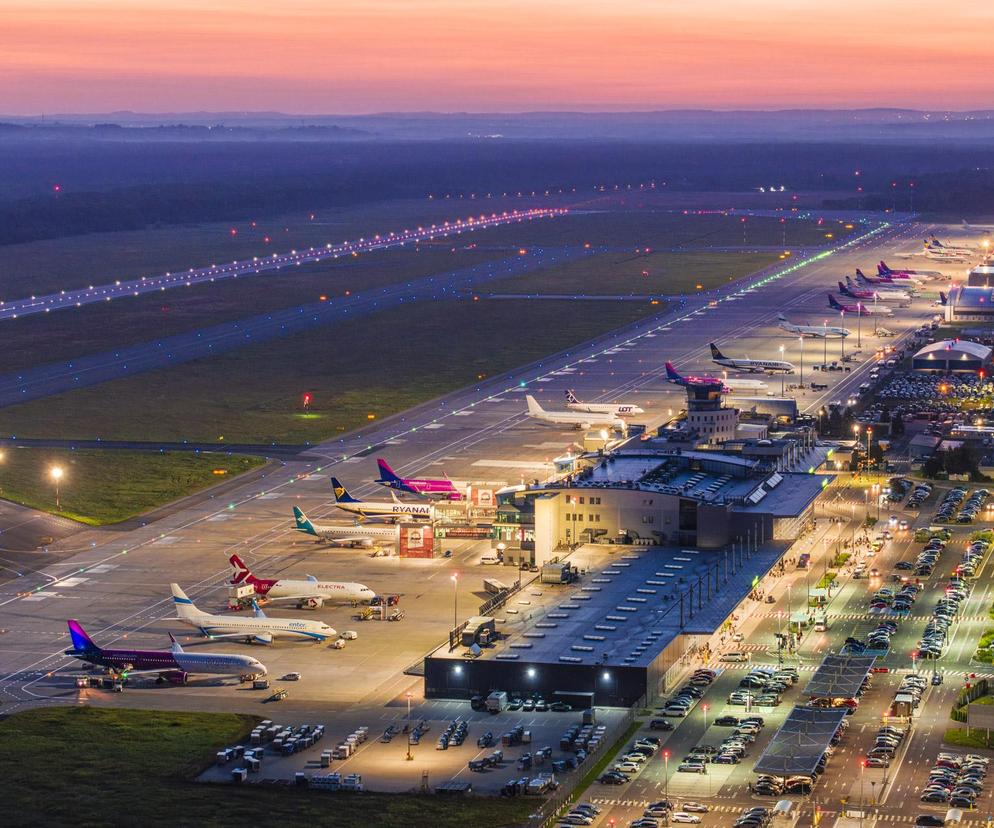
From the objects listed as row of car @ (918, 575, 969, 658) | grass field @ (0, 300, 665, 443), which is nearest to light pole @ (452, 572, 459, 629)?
row of car @ (918, 575, 969, 658)

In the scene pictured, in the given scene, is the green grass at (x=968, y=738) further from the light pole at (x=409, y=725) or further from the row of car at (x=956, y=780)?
the light pole at (x=409, y=725)

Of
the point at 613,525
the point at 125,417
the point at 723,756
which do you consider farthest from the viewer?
the point at 125,417

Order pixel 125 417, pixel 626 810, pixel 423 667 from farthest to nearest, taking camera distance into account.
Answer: pixel 125 417, pixel 423 667, pixel 626 810

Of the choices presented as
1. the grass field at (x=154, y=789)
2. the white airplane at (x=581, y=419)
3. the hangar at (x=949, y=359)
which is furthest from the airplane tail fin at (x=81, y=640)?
the hangar at (x=949, y=359)

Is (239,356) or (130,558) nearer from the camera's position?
(130,558)

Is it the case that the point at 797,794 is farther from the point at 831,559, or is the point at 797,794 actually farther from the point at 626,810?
the point at 831,559

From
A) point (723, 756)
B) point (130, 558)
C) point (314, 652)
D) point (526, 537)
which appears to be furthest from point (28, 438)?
point (723, 756)
